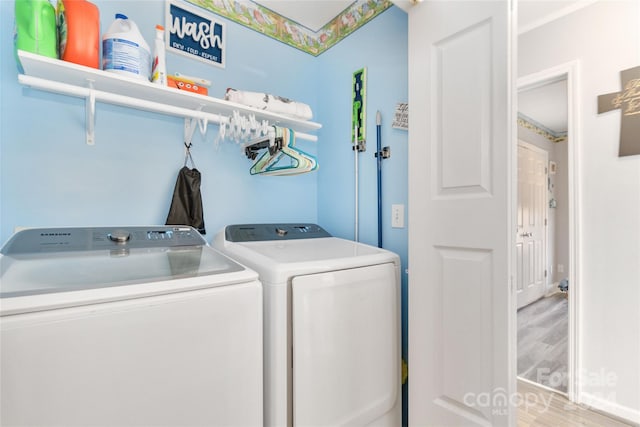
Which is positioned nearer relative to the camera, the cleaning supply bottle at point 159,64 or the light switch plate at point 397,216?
the cleaning supply bottle at point 159,64

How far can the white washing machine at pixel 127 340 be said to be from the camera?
66cm

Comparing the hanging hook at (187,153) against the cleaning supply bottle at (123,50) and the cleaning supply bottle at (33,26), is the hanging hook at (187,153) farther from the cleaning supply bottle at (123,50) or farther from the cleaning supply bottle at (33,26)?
the cleaning supply bottle at (33,26)

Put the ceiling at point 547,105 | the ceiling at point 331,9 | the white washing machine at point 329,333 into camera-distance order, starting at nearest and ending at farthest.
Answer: the white washing machine at point 329,333
the ceiling at point 331,9
the ceiling at point 547,105

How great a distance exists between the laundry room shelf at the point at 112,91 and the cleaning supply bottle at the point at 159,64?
0.06 metres

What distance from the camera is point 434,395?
1.38 meters

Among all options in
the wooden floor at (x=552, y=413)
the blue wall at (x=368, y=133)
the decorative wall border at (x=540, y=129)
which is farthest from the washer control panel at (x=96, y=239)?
the decorative wall border at (x=540, y=129)

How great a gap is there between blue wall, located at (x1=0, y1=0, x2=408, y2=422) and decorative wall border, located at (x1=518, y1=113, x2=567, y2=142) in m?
3.16

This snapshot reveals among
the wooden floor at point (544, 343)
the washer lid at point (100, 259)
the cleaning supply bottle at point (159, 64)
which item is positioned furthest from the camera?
the wooden floor at point (544, 343)

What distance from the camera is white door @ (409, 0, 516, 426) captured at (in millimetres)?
1168

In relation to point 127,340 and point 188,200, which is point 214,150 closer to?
point 188,200

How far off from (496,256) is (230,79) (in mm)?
1797

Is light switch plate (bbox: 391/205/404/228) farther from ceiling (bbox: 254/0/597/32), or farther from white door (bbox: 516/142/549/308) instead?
white door (bbox: 516/142/549/308)

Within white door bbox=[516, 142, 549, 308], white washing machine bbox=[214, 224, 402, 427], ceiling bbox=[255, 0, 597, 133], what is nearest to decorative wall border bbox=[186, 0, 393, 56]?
ceiling bbox=[255, 0, 597, 133]

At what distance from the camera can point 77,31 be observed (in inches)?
50.0
